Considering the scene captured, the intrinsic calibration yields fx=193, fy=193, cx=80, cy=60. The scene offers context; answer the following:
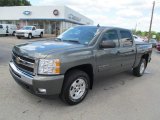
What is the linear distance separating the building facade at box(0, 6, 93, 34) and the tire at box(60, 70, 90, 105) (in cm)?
3249

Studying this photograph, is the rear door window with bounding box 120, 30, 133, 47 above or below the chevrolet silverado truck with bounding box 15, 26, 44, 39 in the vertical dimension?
above

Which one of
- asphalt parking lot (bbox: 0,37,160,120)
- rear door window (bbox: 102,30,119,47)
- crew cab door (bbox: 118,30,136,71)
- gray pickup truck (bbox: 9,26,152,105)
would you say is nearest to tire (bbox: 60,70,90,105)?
gray pickup truck (bbox: 9,26,152,105)

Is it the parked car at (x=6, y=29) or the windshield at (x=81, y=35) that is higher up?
the windshield at (x=81, y=35)

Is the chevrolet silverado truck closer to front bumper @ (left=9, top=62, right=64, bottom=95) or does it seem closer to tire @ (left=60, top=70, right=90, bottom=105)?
tire @ (left=60, top=70, right=90, bottom=105)

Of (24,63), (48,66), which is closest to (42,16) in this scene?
(24,63)

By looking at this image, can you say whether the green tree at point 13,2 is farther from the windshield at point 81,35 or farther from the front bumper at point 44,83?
the front bumper at point 44,83

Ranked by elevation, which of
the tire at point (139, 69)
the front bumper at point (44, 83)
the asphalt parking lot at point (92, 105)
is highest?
the front bumper at point (44, 83)

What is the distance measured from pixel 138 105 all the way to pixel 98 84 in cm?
171

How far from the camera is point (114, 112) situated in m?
4.21

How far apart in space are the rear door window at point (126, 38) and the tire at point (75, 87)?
1994 millimetres

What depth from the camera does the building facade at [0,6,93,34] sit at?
36156 millimetres

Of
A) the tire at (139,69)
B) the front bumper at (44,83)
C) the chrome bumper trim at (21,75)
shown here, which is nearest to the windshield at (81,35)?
the front bumper at (44,83)

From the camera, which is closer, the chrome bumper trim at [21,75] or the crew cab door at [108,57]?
the chrome bumper trim at [21,75]

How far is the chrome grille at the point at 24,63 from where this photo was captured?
391 cm
